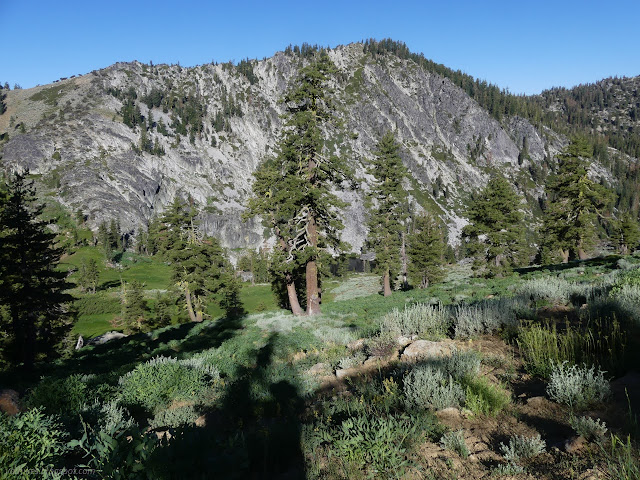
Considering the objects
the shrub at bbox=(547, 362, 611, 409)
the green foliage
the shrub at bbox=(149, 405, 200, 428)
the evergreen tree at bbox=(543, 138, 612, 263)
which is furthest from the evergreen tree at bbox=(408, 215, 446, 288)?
the shrub at bbox=(547, 362, 611, 409)

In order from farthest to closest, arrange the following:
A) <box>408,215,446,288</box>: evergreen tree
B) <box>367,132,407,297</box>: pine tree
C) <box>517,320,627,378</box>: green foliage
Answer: <box>408,215,446,288</box>: evergreen tree < <box>367,132,407,297</box>: pine tree < <box>517,320,627,378</box>: green foliage

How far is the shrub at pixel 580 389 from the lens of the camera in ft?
14.1

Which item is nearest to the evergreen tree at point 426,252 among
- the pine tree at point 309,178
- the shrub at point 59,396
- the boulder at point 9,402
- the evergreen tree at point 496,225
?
the evergreen tree at point 496,225

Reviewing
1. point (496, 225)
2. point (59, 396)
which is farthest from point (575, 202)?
point (59, 396)

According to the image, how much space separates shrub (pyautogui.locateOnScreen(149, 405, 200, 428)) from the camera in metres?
6.69

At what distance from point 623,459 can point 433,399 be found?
2.27m

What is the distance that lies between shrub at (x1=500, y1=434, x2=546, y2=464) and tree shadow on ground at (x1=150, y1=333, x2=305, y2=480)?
2533mm

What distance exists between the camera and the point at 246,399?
7.89 meters

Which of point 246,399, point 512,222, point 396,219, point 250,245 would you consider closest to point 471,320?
point 246,399

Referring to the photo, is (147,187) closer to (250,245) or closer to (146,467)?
(250,245)

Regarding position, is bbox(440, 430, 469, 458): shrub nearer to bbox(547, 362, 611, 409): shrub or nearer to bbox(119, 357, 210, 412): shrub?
bbox(547, 362, 611, 409): shrub

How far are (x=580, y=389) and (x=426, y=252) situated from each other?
1911 inches

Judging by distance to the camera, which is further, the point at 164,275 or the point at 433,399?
the point at 164,275

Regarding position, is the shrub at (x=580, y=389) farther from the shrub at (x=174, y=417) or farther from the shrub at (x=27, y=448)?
the shrub at (x=174, y=417)
